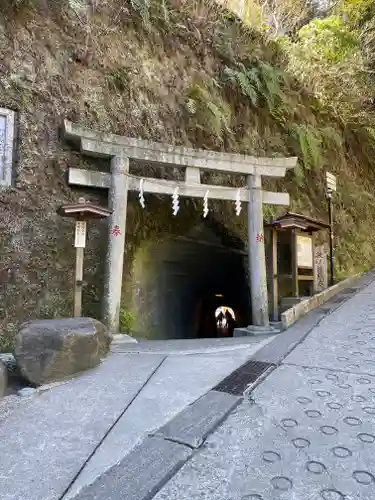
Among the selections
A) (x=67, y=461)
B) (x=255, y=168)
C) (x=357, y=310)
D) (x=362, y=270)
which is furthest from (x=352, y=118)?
(x=67, y=461)

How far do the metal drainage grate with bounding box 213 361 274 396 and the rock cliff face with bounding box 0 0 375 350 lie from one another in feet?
11.8

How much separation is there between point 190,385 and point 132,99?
6.60 meters

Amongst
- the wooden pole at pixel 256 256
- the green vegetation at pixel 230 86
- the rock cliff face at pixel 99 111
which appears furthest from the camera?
the wooden pole at pixel 256 256

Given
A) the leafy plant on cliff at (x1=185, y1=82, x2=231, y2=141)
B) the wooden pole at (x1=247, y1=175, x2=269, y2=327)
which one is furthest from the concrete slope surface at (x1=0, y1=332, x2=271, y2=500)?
the leafy plant on cliff at (x1=185, y1=82, x2=231, y2=141)

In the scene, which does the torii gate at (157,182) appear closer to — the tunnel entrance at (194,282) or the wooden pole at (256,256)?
the wooden pole at (256,256)

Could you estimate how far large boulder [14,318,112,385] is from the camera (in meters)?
4.04

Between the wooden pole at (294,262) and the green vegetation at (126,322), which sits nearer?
the green vegetation at (126,322)

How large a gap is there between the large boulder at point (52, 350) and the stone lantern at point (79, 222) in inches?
53.6

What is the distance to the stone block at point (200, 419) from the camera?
9.20ft

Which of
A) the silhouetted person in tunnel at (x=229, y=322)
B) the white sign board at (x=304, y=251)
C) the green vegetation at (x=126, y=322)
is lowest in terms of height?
the silhouetted person in tunnel at (x=229, y=322)

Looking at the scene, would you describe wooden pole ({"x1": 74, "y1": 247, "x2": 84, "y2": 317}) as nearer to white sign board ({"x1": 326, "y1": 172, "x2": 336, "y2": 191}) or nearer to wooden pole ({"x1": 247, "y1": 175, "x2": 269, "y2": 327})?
wooden pole ({"x1": 247, "y1": 175, "x2": 269, "y2": 327})

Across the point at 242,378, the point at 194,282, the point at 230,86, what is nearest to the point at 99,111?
the point at 230,86

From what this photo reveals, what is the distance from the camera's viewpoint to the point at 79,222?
609 cm

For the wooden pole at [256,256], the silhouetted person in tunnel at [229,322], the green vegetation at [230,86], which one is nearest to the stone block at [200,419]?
the green vegetation at [230,86]
